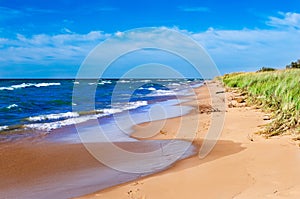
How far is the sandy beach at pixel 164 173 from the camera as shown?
15.2 ft

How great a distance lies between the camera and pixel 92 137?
982 centimetres

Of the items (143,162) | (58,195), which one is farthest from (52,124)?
(58,195)

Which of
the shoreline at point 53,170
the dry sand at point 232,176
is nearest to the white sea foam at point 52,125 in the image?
the shoreline at point 53,170

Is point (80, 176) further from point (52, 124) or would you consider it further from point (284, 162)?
point (52, 124)

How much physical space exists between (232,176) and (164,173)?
1.27m

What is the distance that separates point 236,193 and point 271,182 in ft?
2.18

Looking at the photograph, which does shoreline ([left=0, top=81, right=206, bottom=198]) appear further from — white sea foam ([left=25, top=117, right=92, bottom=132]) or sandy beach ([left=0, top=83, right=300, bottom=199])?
white sea foam ([left=25, top=117, right=92, bottom=132])

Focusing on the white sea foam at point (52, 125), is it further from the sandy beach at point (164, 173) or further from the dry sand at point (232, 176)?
the dry sand at point (232, 176)

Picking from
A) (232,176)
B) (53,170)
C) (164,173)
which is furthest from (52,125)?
(232,176)

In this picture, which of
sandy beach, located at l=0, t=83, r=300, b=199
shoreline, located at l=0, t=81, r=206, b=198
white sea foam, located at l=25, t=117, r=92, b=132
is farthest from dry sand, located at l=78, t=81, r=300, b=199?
white sea foam, located at l=25, t=117, r=92, b=132

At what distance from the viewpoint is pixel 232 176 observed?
5.13 meters

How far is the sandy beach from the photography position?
15.2 feet

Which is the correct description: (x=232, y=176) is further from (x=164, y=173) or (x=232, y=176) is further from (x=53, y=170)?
(x=53, y=170)

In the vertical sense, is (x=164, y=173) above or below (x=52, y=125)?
below
